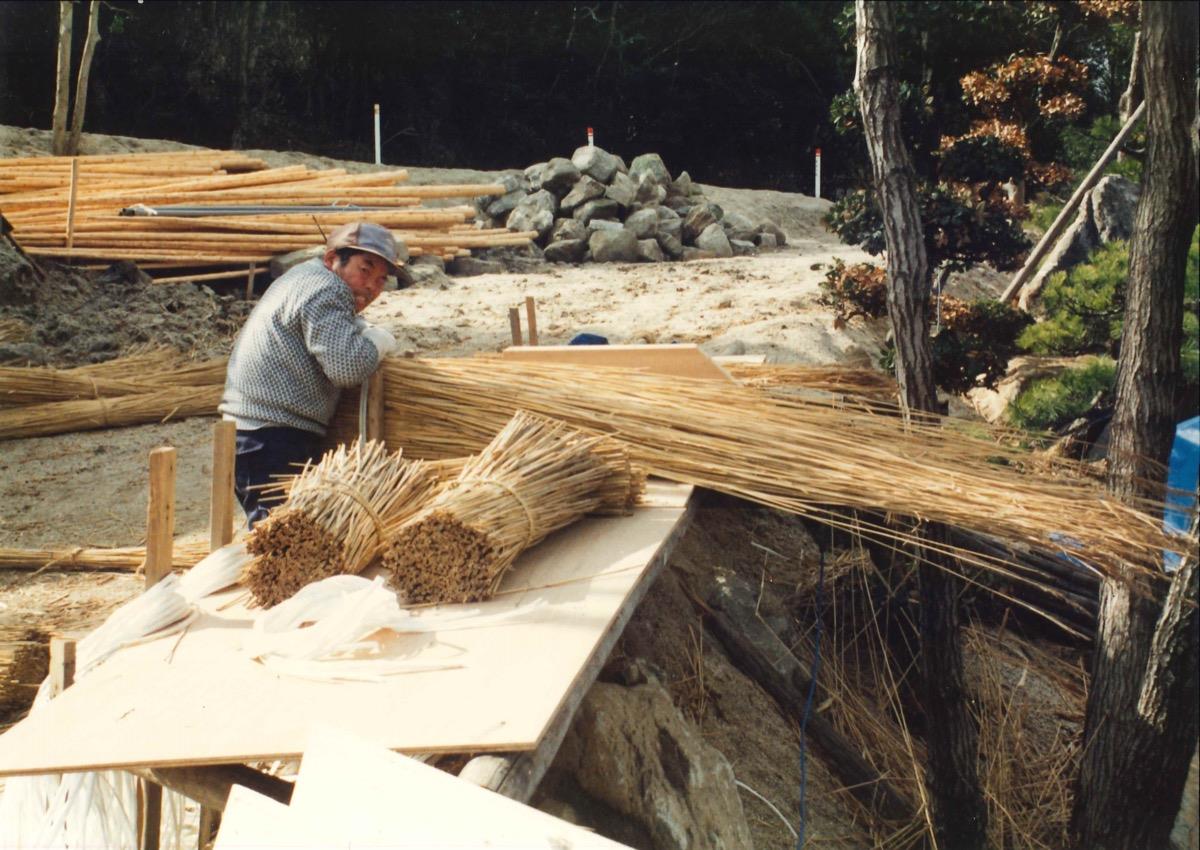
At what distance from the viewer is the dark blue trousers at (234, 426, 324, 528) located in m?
3.59

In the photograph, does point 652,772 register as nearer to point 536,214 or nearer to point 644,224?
point 644,224

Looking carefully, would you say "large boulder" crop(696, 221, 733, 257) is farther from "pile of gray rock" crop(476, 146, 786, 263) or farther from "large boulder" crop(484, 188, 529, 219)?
"large boulder" crop(484, 188, 529, 219)

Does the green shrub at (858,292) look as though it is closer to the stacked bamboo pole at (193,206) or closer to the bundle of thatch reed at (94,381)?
the stacked bamboo pole at (193,206)

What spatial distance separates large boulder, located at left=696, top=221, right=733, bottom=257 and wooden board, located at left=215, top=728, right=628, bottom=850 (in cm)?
1187

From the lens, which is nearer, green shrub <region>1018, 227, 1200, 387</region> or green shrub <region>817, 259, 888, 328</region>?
green shrub <region>1018, 227, 1200, 387</region>

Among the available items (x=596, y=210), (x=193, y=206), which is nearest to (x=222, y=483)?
(x=193, y=206)

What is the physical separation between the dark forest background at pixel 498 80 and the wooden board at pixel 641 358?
14.2 meters

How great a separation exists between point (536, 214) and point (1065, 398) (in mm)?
7368

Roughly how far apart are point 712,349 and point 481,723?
20.3ft

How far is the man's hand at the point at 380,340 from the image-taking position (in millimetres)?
3529

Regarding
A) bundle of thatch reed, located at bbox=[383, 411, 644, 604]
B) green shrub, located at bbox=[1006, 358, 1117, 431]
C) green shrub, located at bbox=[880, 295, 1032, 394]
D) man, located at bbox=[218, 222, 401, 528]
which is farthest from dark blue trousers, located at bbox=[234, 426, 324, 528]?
green shrub, located at bbox=[1006, 358, 1117, 431]

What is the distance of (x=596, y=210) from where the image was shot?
1323 cm

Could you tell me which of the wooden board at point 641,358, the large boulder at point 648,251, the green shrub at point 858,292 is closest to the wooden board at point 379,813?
the wooden board at point 641,358

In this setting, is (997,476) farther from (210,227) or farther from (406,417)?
(210,227)
